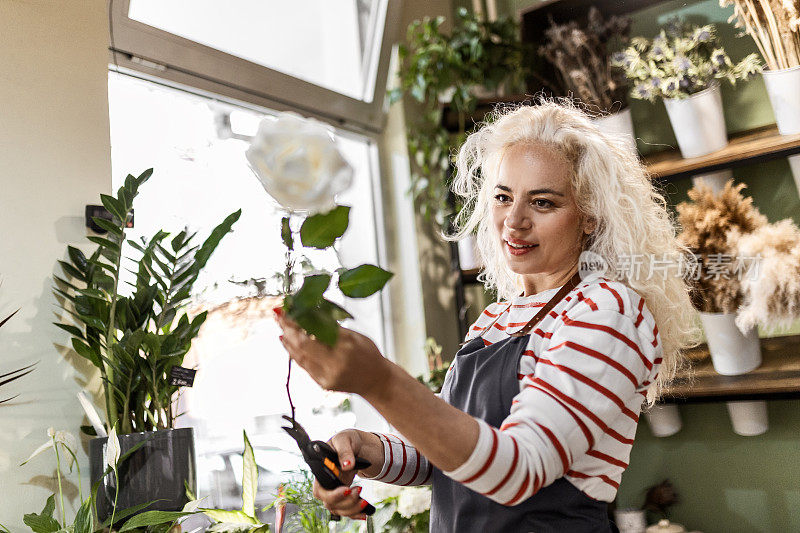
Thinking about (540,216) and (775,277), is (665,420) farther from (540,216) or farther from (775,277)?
(540,216)

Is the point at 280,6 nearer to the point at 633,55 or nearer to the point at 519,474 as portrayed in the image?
A: the point at 633,55

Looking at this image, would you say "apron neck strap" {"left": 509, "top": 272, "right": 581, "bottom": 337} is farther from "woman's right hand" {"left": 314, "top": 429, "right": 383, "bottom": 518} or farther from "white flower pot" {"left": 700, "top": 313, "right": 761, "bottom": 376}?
"white flower pot" {"left": 700, "top": 313, "right": 761, "bottom": 376}

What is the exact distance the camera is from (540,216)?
130cm

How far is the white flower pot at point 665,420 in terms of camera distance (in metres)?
2.69

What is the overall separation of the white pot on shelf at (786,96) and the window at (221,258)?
1546 millimetres

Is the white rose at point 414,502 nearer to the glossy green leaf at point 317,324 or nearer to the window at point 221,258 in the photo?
the window at point 221,258

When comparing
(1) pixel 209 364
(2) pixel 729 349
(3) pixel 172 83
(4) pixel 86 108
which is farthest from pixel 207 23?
(2) pixel 729 349

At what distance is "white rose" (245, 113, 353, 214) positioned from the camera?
0.75 metres

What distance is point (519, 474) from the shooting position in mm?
945

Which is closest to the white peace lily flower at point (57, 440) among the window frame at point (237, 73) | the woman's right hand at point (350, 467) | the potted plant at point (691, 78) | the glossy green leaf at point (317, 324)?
the woman's right hand at point (350, 467)

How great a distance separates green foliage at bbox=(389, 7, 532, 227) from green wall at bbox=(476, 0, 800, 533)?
1.94 feet

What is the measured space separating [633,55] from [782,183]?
0.69 m

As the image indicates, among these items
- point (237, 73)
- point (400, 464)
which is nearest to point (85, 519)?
point (400, 464)

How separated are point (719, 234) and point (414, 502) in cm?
129
